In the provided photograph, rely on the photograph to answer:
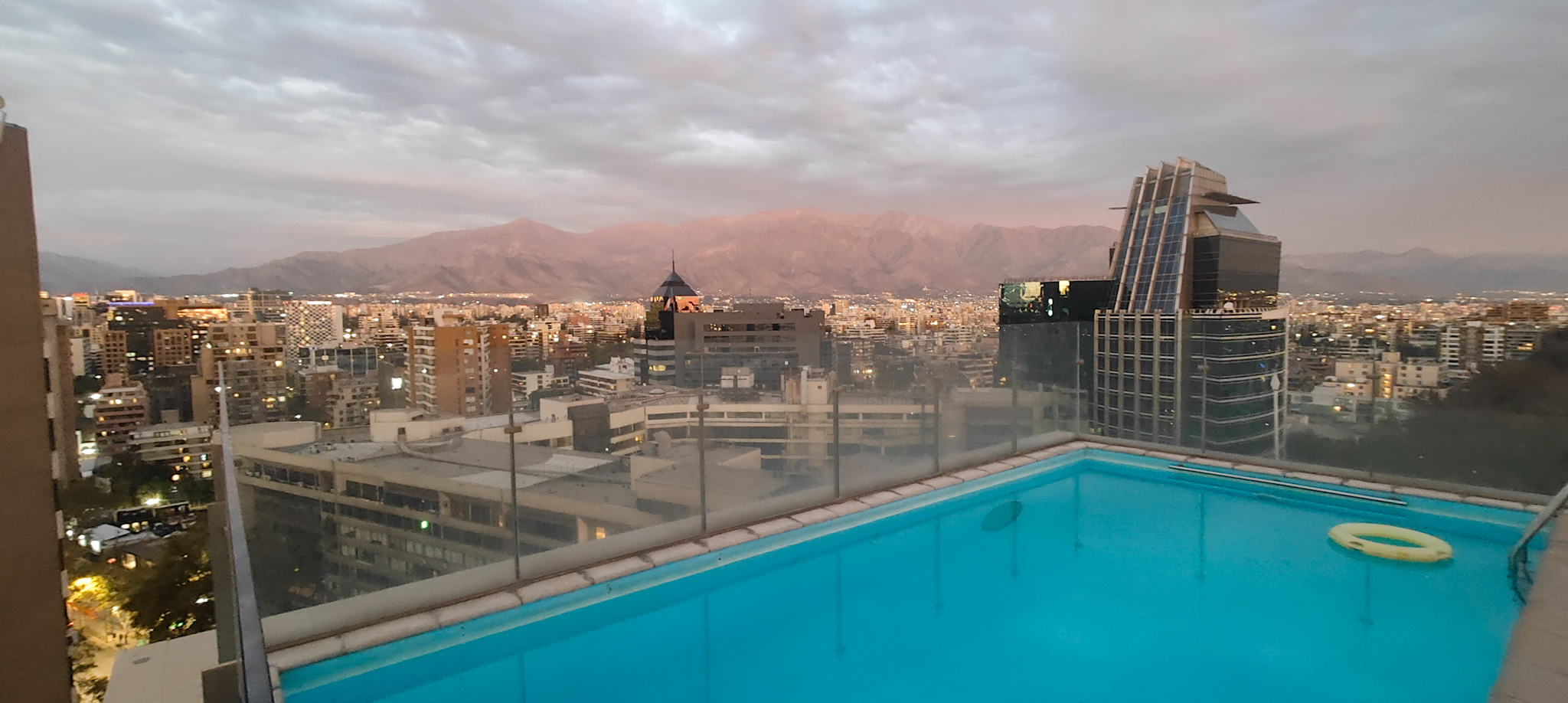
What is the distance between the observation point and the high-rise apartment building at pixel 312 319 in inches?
536

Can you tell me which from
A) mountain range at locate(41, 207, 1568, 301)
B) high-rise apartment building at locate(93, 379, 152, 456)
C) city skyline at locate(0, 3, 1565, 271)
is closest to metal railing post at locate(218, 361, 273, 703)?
city skyline at locate(0, 3, 1565, 271)

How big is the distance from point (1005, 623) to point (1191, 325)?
919 cm

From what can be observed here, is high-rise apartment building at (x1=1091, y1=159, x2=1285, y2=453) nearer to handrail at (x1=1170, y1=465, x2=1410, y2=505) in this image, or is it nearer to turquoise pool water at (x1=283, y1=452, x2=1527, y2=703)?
handrail at (x1=1170, y1=465, x2=1410, y2=505)

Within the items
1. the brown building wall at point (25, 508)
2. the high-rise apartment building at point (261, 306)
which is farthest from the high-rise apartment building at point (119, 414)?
the brown building wall at point (25, 508)

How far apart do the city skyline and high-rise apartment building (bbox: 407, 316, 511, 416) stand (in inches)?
204

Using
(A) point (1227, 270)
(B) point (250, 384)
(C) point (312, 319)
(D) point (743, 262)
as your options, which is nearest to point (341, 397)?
(B) point (250, 384)

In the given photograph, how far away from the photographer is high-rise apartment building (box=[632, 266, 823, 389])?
414cm

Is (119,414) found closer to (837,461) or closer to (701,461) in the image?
(701,461)

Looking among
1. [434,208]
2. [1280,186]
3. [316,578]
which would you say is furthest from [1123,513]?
[434,208]

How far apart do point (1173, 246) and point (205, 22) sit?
2316 cm

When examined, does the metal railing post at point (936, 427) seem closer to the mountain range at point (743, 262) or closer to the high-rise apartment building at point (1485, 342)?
the high-rise apartment building at point (1485, 342)

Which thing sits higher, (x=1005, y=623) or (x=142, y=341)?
(x=142, y=341)

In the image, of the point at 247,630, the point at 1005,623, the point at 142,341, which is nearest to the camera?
the point at 247,630

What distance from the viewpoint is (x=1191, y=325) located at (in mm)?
10508
